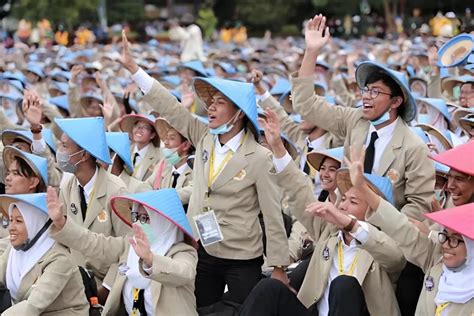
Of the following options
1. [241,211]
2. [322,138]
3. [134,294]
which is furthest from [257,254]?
[322,138]

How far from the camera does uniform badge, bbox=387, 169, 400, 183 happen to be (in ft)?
21.2

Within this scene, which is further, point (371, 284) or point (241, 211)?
point (241, 211)

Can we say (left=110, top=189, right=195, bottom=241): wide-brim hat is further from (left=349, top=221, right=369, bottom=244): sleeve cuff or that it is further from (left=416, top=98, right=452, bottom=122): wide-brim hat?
(left=416, top=98, right=452, bottom=122): wide-brim hat

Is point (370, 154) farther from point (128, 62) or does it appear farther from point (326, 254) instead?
point (128, 62)

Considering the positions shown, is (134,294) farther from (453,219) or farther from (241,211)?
(453,219)

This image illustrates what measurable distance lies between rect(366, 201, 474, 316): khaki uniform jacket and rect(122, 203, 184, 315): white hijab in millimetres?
1134

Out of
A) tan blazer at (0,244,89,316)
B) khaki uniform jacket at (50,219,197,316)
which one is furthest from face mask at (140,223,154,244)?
tan blazer at (0,244,89,316)

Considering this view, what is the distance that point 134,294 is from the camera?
604 cm

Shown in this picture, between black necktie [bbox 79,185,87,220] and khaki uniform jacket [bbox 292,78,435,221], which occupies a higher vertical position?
khaki uniform jacket [bbox 292,78,435,221]

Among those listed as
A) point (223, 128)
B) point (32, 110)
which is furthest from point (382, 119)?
point (32, 110)

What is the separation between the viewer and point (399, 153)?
6.47 metres

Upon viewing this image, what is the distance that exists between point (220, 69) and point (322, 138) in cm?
787

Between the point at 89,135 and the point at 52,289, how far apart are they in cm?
150

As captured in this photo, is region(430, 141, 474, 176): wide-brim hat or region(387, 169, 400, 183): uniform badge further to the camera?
region(387, 169, 400, 183): uniform badge
